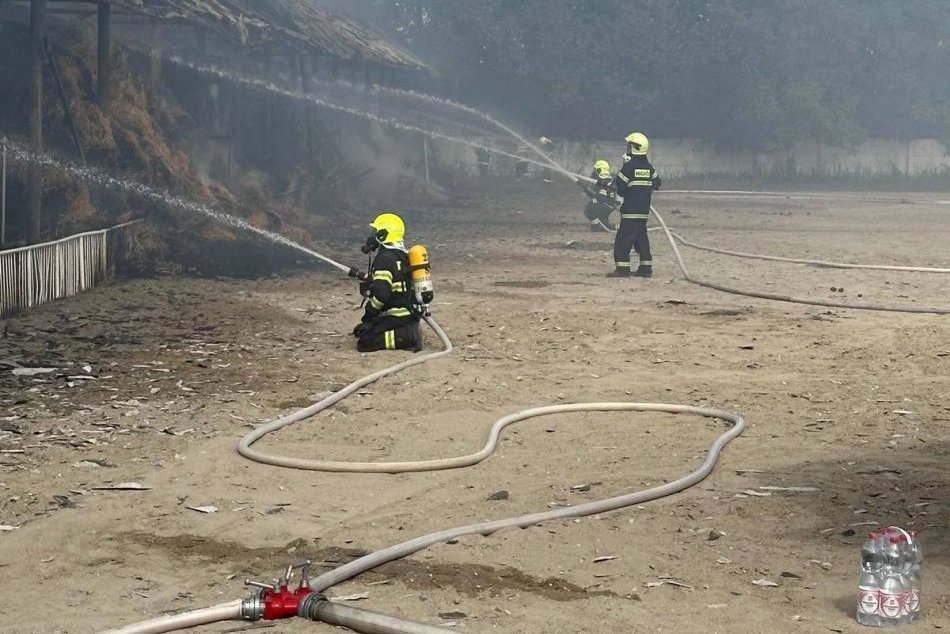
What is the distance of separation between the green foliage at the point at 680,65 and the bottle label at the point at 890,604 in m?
41.7

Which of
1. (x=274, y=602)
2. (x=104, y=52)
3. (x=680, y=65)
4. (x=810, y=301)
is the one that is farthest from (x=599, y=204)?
(x=680, y=65)

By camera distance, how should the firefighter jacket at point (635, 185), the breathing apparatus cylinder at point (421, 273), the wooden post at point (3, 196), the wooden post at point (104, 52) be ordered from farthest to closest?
the wooden post at point (104, 52) < the firefighter jacket at point (635, 185) < the wooden post at point (3, 196) < the breathing apparatus cylinder at point (421, 273)

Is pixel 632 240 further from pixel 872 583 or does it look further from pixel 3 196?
pixel 872 583

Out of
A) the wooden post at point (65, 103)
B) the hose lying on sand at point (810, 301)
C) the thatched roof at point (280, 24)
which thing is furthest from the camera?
the thatched roof at point (280, 24)

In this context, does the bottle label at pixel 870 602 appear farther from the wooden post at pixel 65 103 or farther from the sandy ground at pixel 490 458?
the wooden post at pixel 65 103

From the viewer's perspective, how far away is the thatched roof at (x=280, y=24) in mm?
18797

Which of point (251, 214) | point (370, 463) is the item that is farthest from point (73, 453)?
point (251, 214)

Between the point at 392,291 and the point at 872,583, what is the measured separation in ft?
22.6

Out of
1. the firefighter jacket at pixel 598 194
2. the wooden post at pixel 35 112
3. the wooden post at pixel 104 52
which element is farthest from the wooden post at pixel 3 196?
the firefighter jacket at pixel 598 194

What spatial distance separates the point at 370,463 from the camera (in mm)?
7664

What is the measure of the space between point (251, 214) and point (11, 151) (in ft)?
15.3

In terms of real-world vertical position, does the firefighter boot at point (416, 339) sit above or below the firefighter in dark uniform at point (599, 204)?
below

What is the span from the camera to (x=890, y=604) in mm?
4938

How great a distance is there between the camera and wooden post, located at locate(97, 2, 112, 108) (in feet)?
58.1
